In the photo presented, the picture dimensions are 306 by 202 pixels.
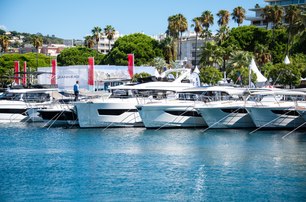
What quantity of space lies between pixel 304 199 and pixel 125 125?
1003 inches

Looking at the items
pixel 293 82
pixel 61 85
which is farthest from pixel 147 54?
pixel 293 82

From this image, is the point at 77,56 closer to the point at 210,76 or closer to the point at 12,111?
the point at 210,76

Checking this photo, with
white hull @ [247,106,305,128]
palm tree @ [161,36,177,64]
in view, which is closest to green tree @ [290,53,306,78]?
white hull @ [247,106,305,128]

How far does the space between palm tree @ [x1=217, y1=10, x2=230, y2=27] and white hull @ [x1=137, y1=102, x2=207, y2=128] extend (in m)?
62.5

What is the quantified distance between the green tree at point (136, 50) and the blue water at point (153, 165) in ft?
211

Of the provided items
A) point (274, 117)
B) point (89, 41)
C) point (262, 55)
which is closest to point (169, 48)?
point (262, 55)

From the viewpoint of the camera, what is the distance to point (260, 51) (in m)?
91.1

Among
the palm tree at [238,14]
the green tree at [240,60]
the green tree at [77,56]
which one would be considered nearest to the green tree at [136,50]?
the green tree at [77,56]

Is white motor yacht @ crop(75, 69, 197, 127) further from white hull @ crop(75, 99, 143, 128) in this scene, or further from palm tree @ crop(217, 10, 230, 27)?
palm tree @ crop(217, 10, 230, 27)

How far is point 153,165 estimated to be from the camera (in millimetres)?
32875

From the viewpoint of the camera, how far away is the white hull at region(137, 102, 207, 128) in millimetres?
46594

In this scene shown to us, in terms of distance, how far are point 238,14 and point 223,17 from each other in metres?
3.41

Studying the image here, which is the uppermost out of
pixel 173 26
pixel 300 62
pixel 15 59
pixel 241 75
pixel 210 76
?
pixel 173 26

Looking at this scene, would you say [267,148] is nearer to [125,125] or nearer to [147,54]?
[125,125]
